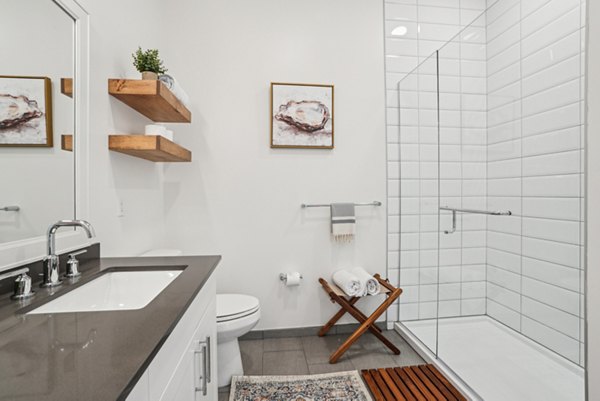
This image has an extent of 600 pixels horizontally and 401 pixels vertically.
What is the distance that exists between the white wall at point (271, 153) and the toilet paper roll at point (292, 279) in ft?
0.29

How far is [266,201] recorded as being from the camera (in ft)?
7.61

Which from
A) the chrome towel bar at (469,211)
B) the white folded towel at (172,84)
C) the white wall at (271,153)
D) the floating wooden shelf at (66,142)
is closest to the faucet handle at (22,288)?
the floating wooden shelf at (66,142)

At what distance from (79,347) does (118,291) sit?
0.67 meters

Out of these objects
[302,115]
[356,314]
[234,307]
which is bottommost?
[356,314]

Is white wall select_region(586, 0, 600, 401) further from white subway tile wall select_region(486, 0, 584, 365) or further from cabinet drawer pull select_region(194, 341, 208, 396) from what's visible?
cabinet drawer pull select_region(194, 341, 208, 396)

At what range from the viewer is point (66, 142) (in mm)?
1220

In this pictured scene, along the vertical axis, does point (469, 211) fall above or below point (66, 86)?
below

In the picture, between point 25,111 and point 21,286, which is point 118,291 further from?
point 25,111

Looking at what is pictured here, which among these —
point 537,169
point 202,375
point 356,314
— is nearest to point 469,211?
point 537,169

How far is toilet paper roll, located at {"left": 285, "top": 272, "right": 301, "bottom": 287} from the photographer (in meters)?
2.25

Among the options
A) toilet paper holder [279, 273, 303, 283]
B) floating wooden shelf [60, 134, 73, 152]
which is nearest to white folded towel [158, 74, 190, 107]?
floating wooden shelf [60, 134, 73, 152]

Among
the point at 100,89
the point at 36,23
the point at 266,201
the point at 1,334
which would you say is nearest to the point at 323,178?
the point at 266,201

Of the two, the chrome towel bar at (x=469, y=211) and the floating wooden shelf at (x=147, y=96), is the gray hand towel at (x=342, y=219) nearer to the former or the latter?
the chrome towel bar at (x=469, y=211)

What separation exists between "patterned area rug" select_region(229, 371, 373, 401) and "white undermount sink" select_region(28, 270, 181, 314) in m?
0.86
